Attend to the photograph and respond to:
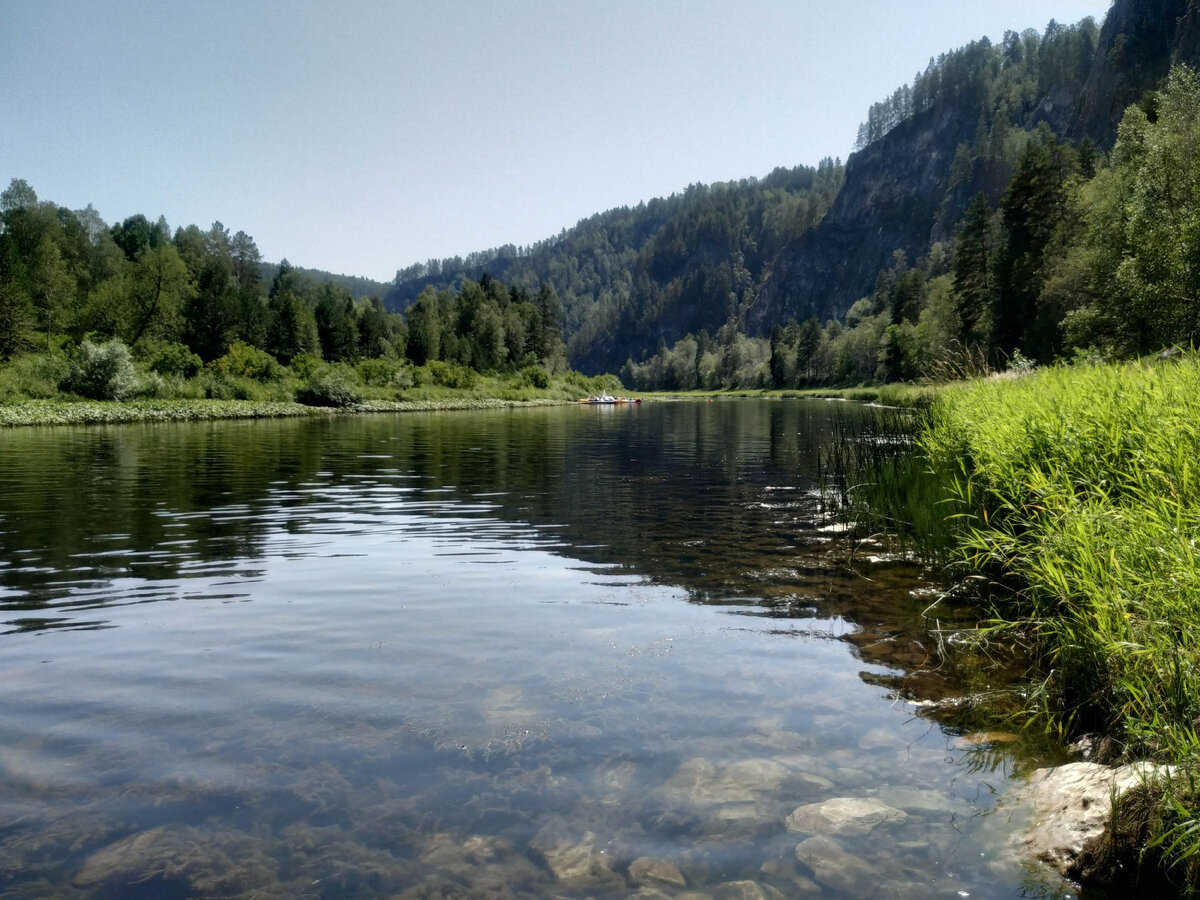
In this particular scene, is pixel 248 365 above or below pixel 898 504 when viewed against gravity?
above

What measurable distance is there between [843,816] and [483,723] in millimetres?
3080

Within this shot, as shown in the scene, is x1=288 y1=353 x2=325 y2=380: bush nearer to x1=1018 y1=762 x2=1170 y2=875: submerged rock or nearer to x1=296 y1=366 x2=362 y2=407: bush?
x1=296 y1=366 x2=362 y2=407: bush

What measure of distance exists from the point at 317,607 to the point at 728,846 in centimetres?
771

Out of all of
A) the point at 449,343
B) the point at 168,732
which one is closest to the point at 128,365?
the point at 449,343

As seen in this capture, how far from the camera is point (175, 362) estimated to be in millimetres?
89000

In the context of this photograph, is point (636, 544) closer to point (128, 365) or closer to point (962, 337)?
point (128, 365)

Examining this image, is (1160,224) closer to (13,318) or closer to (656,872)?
(656,872)

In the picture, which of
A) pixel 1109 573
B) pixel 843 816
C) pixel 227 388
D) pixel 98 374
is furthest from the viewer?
pixel 227 388

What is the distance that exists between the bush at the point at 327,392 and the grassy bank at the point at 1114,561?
286 ft

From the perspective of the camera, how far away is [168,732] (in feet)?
21.7

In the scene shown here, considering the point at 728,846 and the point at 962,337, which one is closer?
the point at 728,846

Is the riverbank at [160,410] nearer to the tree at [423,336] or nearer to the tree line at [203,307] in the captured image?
the tree line at [203,307]

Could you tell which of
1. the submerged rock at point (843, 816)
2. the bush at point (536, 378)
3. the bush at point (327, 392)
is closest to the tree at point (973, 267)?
the bush at point (327, 392)

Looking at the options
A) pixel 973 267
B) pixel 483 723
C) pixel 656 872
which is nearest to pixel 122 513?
pixel 483 723
